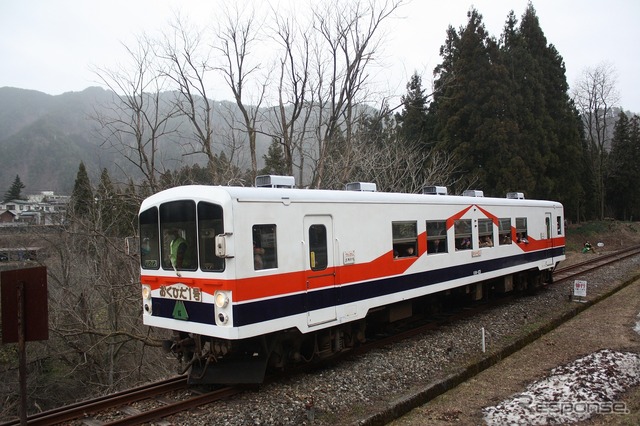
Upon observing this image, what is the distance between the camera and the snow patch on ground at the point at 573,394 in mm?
5910

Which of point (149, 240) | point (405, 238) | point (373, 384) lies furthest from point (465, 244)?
point (149, 240)

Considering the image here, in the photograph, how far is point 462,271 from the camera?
11172 mm

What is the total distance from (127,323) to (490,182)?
21.0 meters

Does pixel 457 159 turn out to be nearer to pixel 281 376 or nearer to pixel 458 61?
pixel 458 61

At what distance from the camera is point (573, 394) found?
6.54 metres

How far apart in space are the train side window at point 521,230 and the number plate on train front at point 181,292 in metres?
10.2

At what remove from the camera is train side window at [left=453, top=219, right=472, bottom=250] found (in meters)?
11.1

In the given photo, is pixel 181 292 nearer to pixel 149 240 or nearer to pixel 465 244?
pixel 149 240

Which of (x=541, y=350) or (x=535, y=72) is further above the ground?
(x=535, y=72)

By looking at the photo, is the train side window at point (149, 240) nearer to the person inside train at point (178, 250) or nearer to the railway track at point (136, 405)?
the person inside train at point (178, 250)

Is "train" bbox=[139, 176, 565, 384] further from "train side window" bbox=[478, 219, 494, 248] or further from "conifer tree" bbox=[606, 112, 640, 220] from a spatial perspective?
"conifer tree" bbox=[606, 112, 640, 220]

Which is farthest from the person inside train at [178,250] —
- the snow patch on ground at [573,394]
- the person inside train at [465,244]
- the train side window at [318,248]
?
the person inside train at [465,244]

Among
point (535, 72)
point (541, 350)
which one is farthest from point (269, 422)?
point (535, 72)

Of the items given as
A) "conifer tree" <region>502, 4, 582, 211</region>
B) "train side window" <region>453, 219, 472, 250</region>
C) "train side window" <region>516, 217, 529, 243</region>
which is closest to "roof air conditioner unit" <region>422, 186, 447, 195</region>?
"train side window" <region>453, 219, 472, 250</region>
